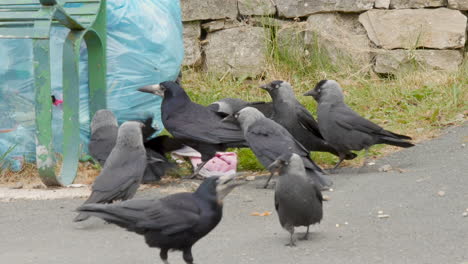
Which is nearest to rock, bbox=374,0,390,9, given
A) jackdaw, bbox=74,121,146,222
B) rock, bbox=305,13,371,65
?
rock, bbox=305,13,371,65

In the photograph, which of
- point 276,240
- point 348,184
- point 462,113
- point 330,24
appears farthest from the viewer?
point 330,24

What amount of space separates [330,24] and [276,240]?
17.4 feet

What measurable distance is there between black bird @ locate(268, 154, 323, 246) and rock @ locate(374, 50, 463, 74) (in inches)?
200

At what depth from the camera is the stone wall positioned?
10016 mm

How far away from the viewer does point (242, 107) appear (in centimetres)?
761

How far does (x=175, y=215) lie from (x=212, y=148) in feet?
8.13

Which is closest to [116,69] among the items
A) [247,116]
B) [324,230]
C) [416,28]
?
[247,116]

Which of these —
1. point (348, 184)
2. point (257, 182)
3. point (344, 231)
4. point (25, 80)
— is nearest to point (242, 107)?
point (257, 182)

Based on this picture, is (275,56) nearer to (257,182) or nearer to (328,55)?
(328,55)

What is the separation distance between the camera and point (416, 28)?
1006cm

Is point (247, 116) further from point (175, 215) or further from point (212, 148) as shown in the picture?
point (175, 215)

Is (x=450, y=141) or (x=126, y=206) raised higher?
(x=126, y=206)

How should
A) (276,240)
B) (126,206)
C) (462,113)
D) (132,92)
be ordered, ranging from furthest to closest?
(462,113) < (132,92) < (276,240) < (126,206)

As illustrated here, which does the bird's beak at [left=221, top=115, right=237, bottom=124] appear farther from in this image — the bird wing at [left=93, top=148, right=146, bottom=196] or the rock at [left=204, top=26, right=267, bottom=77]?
the rock at [left=204, top=26, right=267, bottom=77]
